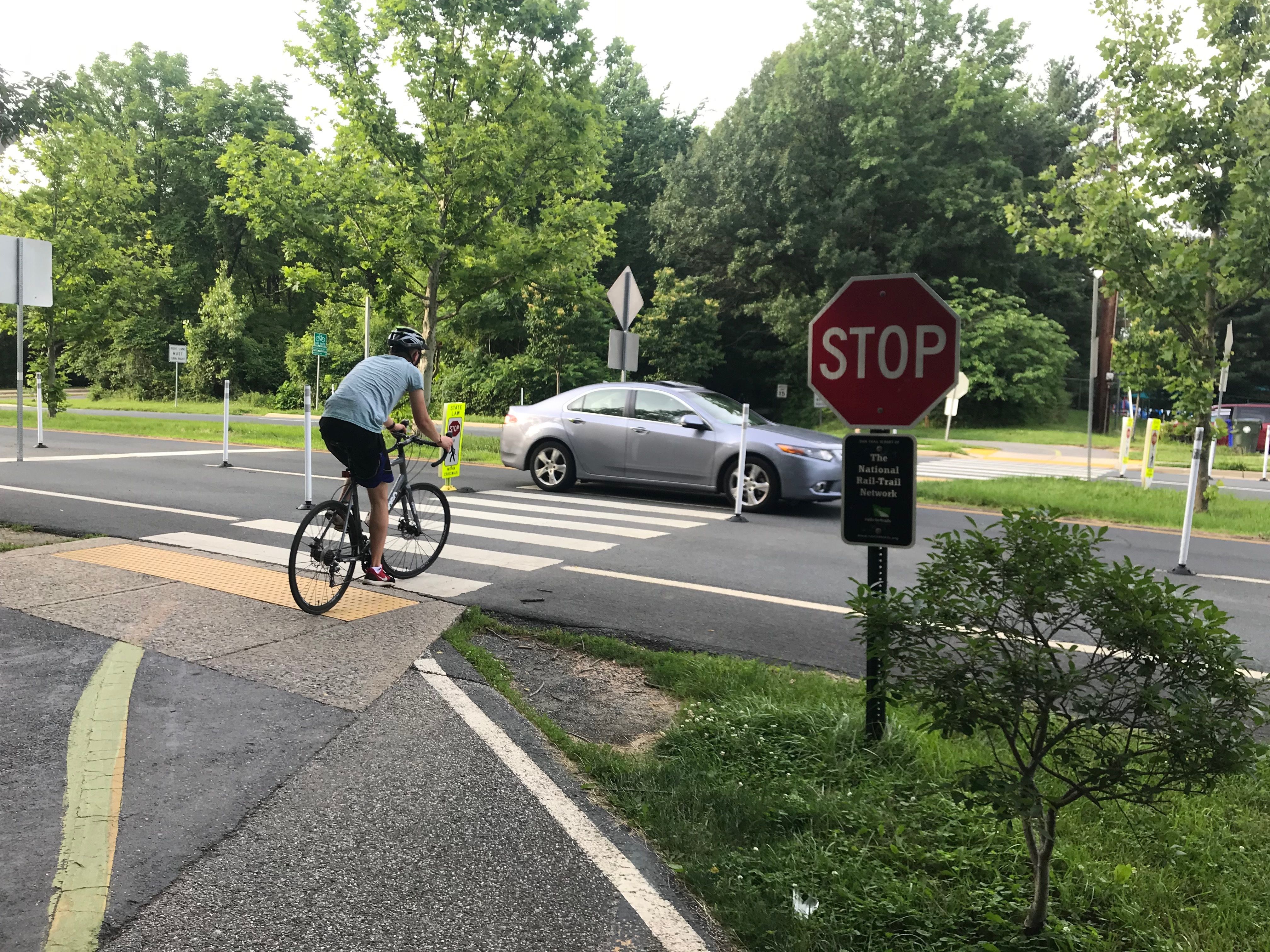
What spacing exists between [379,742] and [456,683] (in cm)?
86

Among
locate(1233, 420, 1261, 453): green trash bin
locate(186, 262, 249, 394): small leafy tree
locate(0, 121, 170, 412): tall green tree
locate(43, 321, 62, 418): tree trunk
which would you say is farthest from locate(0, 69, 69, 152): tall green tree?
locate(1233, 420, 1261, 453): green trash bin

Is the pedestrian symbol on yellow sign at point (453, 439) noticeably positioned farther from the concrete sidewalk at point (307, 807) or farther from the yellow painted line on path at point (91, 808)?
the yellow painted line on path at point (91, 808)

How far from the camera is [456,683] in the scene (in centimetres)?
505

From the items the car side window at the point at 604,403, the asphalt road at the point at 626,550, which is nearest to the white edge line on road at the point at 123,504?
the asphalt road at the point at 626,550

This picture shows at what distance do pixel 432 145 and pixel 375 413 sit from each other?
45.9ft

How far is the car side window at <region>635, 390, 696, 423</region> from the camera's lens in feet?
41.6

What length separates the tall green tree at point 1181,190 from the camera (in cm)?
1233

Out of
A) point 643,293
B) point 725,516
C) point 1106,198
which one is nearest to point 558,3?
point 1106,198

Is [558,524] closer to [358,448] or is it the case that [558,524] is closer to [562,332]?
[358,448]

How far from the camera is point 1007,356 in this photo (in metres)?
41.8

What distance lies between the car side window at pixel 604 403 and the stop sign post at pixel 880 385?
865 cm

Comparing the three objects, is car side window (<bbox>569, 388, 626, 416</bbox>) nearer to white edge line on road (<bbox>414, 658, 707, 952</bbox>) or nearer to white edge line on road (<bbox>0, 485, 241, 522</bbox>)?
white edge line on road (<bbox>0, 485, 241, 522</bbox>)

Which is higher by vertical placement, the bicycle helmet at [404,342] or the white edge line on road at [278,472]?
the bicycle helmet at [404,342]

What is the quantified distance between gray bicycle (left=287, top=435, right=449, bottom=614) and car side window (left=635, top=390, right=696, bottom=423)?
5.42 m
